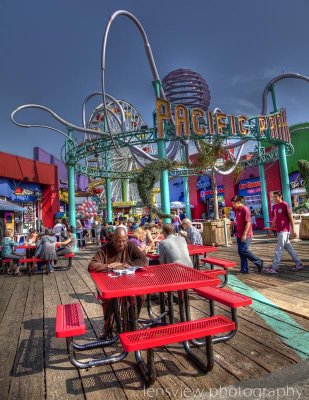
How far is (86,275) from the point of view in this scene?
24.4 feet

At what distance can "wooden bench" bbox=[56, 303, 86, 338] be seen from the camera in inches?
93.9

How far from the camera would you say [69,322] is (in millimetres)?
2637

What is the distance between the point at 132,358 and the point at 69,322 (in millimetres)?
742

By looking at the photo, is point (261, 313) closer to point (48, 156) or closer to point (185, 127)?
point (185, 127)

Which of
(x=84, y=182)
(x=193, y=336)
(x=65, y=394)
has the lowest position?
(x=65, y=394)

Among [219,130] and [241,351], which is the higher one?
[219,130]

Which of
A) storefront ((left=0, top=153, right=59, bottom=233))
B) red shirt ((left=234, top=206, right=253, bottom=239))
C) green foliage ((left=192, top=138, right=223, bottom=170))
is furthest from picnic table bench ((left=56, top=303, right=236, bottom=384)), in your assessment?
storefront ((left=0, top=153, right=59, bottom=233))

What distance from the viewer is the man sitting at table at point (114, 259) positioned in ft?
10.7

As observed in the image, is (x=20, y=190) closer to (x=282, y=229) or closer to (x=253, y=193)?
(x=253, y=193)

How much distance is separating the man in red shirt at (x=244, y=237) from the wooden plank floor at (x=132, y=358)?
45.0 inches

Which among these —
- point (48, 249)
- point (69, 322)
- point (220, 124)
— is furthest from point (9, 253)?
point (220, 124)

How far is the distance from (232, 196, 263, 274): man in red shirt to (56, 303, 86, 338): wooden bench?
4.17 m

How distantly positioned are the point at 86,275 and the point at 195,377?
549cm

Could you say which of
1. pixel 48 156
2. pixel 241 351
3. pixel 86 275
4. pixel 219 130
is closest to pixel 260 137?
pixel 219 130
